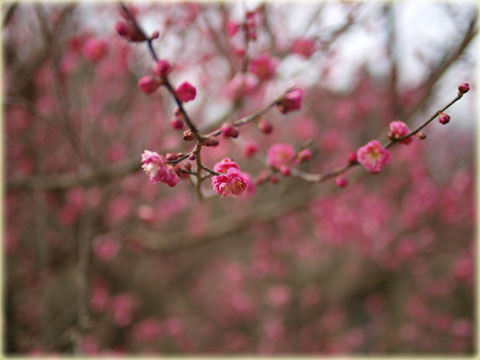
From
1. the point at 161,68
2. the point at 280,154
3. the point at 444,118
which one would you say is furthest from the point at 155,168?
the point at 444,118

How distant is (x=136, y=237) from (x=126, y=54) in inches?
70.8

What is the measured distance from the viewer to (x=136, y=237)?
112 inches

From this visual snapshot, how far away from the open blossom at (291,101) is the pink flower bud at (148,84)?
350 mm

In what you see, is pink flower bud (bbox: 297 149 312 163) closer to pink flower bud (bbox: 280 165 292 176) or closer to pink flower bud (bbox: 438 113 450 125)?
pink flower bud (bbox: 280 165 292 176)

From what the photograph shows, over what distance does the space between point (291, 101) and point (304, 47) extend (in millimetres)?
1381

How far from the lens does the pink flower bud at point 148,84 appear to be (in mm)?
833

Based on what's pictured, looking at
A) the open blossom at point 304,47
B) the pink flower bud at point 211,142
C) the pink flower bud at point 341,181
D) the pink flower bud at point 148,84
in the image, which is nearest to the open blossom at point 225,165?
the pink flower bud at point 211,142

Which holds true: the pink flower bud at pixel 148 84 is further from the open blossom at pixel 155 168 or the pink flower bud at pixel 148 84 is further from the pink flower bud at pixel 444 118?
the pink flower bud at pixel 444 118

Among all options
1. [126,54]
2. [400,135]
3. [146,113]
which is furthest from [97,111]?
[400,135]

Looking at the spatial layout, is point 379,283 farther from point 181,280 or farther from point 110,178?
point 110,178

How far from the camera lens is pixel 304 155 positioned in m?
1.20

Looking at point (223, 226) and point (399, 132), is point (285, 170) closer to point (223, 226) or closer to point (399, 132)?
point (399, 132)

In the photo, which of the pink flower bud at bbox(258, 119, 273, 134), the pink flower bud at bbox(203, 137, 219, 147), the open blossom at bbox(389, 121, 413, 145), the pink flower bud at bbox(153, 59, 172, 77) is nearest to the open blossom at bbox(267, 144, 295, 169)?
the pink flower bud at bbox(258, 119, 273, 134)

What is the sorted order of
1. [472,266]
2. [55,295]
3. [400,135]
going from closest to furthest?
[400,135], [472,266], [55,295]
